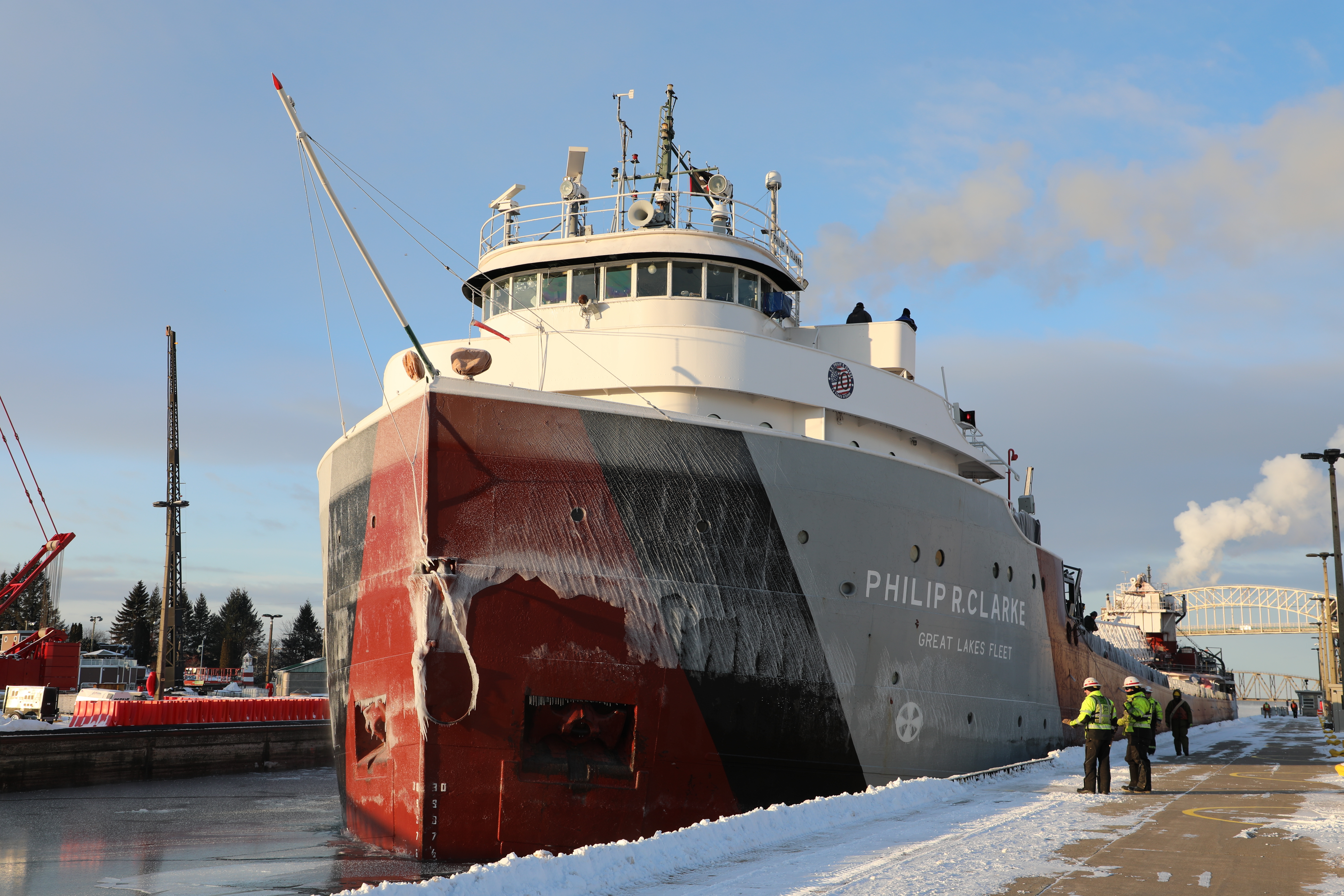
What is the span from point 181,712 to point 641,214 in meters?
18.3

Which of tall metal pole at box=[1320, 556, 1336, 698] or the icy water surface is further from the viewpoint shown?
tall metal pole at box=[1320, 556, 1336, 698]

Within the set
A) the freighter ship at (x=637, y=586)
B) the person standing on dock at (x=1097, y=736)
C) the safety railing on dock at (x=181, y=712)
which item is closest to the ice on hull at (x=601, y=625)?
the freighter ship at (x=637, y=586)

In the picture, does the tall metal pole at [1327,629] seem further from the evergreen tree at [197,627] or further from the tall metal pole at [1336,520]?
the evergreen tree at [197,627]

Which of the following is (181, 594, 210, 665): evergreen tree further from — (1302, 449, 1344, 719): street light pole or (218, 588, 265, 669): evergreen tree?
(1302, 449, 1344, 719): street light pole

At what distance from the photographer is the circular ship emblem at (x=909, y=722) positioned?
12.9 m

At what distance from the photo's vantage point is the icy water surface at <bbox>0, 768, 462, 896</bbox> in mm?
10641

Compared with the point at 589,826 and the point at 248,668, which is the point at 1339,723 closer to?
the point at 589,826

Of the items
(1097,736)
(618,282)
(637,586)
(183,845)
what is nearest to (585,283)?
(618,282)

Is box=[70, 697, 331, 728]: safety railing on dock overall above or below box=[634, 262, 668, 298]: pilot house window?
below

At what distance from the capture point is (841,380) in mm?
14383

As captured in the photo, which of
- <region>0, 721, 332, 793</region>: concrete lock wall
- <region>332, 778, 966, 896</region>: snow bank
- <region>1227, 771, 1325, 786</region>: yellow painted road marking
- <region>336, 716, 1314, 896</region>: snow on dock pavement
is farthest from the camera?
<region>0, 721, 332, 793</region>: concrete lock wall

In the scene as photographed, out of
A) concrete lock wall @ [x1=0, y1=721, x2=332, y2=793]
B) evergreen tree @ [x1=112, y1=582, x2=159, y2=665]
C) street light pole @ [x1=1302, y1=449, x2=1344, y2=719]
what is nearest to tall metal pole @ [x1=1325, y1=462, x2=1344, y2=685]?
street light pole @ [x1=1302, y1=449, x2=1344, y2=719]

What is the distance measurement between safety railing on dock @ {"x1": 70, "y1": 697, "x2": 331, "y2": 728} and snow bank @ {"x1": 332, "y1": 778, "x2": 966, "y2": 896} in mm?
18871

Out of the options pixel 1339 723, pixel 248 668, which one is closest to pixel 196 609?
pixel 248 668
